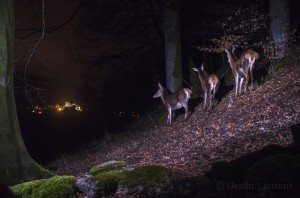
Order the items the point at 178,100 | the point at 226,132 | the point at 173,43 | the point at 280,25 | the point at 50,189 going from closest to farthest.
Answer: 1. the point at 50,189
2. the point at 226,132
3. the point at 280,25
4. the point at 178,100
5. the point at 173,43

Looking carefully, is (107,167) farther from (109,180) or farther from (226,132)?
(226,132)

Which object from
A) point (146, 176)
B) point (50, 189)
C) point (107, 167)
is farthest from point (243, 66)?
point (50, 189)

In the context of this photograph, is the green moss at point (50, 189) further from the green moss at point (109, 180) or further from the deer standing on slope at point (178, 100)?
the deer standing on slope at point (178, 100)

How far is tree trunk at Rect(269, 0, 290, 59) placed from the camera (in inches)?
538

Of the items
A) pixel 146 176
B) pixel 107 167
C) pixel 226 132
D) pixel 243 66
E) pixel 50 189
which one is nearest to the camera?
pixel 146 176

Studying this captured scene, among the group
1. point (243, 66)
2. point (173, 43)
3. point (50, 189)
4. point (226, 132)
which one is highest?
point (173, 43)

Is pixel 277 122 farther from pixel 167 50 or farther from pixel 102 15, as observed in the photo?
pixel 102 15

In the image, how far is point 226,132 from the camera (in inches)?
392

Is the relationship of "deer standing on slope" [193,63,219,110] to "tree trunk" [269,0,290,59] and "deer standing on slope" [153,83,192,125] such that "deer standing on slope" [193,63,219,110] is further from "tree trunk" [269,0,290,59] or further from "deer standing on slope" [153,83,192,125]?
"tree trunk" [269,0,290,59]

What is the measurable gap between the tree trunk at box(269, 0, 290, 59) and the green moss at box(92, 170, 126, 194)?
28.0ft

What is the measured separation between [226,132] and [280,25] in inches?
229

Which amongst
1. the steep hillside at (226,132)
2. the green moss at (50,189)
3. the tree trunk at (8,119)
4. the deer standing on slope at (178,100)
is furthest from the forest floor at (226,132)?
the tree trunk at (8,119)

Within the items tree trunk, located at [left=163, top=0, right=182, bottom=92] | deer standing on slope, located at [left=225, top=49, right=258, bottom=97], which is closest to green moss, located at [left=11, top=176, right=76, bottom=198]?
deer standing on slope, located at [left=225, top=49, right=258, bottom=97]

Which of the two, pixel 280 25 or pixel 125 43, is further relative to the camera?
pixel 125 43
